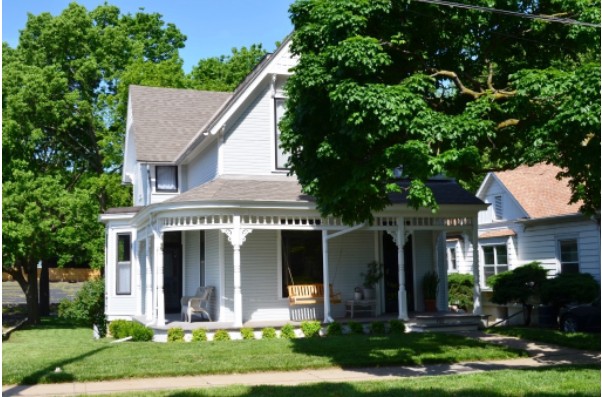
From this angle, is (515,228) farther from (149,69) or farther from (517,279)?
(149,69)

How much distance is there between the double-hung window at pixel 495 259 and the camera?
30.5 metres

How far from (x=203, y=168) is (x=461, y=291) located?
1303cm

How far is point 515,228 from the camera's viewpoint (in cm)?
2927

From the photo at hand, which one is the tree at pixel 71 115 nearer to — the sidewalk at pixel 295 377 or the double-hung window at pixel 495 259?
the sidewalk at pixel 295 377

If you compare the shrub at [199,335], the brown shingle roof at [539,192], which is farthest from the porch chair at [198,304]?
the brown shingle roof at [539,192]

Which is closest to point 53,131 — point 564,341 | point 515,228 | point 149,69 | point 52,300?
point 149,69

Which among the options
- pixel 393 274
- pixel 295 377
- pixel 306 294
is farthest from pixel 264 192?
pixel 295 377

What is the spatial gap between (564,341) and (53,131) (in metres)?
30.6

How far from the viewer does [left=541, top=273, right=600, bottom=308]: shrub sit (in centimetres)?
2141

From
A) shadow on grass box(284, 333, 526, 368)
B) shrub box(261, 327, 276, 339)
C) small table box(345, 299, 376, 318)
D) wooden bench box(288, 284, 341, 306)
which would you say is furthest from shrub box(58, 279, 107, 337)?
shadow on grass box(284, 333, 526, 368)

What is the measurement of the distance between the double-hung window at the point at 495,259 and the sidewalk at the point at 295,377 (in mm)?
15846

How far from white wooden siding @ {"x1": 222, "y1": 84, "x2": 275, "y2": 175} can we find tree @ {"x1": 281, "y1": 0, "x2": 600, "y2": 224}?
671 centimetres

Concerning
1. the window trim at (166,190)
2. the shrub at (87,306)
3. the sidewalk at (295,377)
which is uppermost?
the window trim at (166,190)

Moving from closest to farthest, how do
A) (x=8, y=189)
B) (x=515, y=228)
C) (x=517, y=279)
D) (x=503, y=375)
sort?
1. (x=503, y=375)
2. (x=517, y=279)
3. (x=8, y=189)
4. (x=515, y=228)
